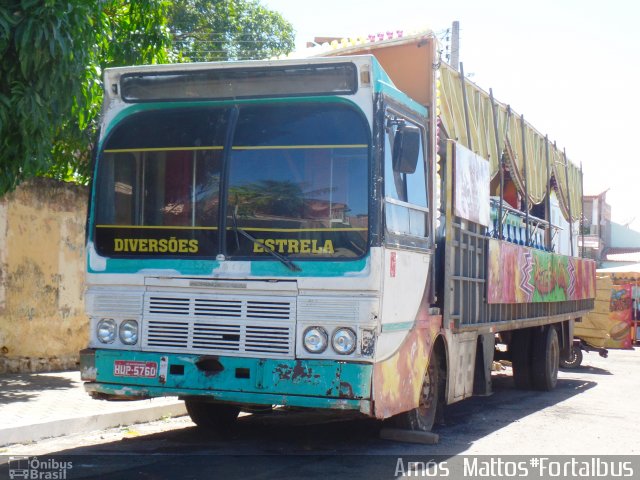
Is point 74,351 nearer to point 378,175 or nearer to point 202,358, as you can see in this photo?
point 202,358

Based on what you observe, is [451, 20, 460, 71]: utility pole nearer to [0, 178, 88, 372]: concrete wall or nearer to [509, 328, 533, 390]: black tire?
[509, 328, 533, 390]: black tire

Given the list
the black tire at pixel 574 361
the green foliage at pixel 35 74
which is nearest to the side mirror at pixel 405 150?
the green foliage at pixel 35 74

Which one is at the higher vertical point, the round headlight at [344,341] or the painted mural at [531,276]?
the painted mural at [531,276]

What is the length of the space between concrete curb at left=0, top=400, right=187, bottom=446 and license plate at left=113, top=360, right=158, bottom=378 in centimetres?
130

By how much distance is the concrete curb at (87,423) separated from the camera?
25.5 feet

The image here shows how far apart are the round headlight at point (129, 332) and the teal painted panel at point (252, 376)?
0.09 m

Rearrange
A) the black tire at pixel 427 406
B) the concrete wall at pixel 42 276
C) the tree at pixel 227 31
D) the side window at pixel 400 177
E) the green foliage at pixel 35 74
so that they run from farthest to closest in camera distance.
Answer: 1. the tree at pixel 227 31
2. the concrete wall at pixel 42 276
3. the green foliage at pixel 35 74
4. the black tire at pixel 427 406
5. the side window at pixel 400 177

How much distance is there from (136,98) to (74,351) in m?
6.20

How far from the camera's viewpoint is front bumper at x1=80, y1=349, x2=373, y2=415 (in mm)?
6668

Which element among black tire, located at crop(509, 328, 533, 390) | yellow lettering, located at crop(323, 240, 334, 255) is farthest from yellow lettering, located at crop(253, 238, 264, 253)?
black tire, located at crop(509, 328, 533, 390)

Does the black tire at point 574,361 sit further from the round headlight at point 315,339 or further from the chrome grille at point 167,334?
the chrome grille at point 167,334

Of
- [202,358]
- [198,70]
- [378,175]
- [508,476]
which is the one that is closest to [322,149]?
[378,175]

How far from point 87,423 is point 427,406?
317cm

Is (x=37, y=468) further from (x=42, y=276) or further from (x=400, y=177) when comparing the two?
(x=42, y=276)
